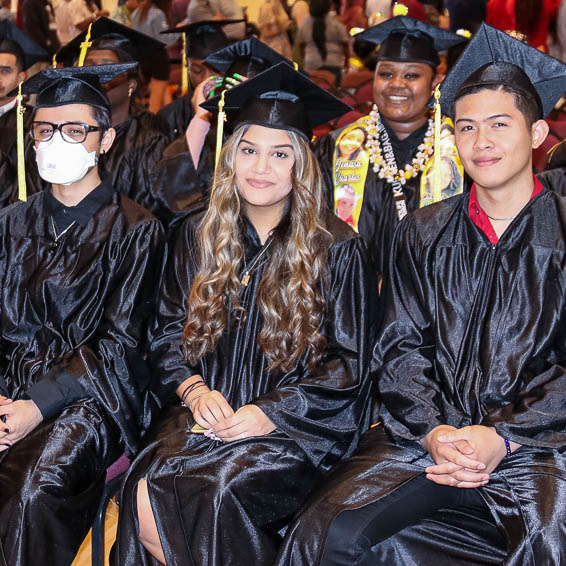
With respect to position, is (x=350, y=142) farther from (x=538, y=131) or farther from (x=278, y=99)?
(x=538, y=131)

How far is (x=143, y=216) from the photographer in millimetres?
3613

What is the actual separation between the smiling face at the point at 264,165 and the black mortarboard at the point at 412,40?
1693 mm

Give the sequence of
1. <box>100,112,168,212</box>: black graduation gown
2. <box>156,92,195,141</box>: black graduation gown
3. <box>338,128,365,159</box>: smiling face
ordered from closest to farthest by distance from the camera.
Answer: <box>338,128,365,159</box>: smiling face → <box>100,112,168,212</box>: black graduation gown → <box>156,92,195,141</box>: black graduation gown

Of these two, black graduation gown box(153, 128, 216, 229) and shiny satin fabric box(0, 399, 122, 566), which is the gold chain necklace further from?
black graduation gown box(153, 128, 216, 229)

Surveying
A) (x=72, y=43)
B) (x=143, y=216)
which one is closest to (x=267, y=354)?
(x=143, y=216)

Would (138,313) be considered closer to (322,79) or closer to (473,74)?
(473,74)

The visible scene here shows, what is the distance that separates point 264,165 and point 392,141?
1.57 m

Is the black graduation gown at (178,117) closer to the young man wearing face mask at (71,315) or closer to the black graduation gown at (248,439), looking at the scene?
the young man wearing face mask at (71,315)

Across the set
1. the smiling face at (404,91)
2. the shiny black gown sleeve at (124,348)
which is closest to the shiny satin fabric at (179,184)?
the shiny black gown sleeve at (124,348)

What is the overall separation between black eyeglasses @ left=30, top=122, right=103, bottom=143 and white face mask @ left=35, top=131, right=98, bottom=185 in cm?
2

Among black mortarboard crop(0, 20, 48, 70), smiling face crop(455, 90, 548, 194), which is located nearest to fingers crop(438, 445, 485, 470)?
smiling face crop(455, 90, 548, 194)

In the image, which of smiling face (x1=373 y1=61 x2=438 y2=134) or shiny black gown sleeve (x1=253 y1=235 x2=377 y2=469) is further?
smiling face (x1=373 y1=61 x2=438 y2=134)

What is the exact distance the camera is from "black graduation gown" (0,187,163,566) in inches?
122

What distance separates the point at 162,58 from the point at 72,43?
1739 mm
